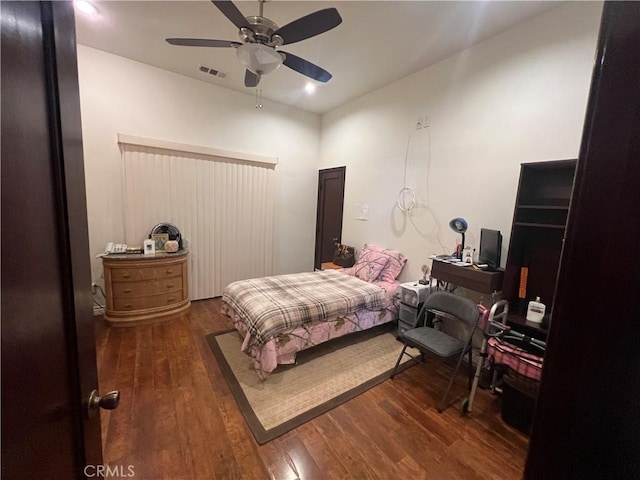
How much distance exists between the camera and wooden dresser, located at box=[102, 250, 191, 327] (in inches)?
115

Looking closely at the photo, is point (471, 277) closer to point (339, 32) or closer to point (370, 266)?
point (370, 266)

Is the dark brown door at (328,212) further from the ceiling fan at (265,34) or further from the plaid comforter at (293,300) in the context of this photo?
the ceiling fan at (265,34)

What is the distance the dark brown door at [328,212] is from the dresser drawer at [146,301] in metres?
2.47

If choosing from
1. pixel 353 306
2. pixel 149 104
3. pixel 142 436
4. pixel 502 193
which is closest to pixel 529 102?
pixel 502 193

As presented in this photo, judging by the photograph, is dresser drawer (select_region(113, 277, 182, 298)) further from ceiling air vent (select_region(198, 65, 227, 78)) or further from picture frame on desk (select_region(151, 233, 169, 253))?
ceiling air vent (select_region(198, 65, 227, 78))

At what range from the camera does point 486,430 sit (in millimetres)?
1802

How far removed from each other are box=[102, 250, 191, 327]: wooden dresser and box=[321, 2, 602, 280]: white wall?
105 inches

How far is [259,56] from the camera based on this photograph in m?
1.94

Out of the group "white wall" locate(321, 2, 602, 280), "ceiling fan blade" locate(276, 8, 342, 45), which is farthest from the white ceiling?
"ceiling fan blade" locate(276, 8, 342, 45)

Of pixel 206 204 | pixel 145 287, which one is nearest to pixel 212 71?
pixel 206 204

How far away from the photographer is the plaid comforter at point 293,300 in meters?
2.23

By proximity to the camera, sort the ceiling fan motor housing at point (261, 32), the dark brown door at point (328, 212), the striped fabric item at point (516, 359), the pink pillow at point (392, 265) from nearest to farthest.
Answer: the striped fabric item at point (516, 359) → the ceiling fan motor housing at point (261, 32) → the pink pillow at point (392, 265) → the dark brown door at point (328, 212)

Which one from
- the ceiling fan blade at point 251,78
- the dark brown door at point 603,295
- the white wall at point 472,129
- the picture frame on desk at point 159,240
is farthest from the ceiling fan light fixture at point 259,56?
the picture frame on desk at point 159,240

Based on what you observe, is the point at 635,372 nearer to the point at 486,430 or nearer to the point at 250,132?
the point at 486,430
